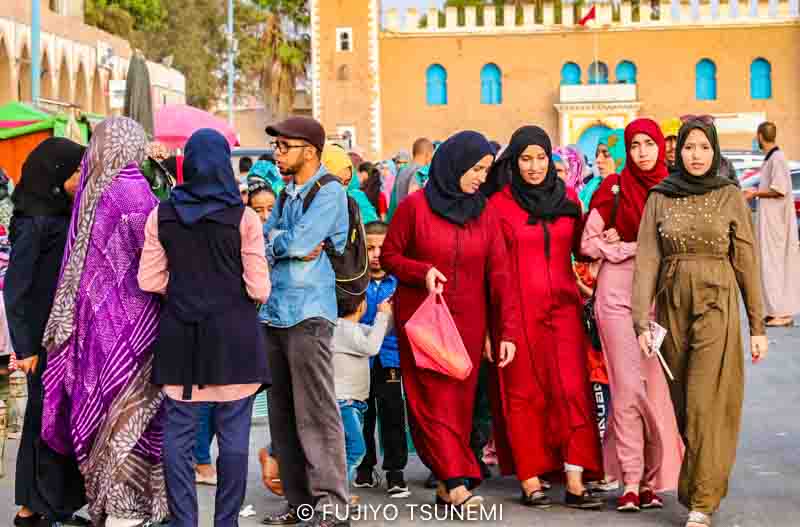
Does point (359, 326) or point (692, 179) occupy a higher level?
point (692, 179)

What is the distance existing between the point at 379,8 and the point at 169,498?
2146 inches

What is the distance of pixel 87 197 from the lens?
5738 mm

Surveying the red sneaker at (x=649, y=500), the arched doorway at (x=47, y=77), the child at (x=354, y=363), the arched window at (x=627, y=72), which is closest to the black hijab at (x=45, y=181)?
the child at (x=354, y=363)

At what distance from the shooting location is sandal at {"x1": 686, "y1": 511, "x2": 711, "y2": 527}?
5996mm

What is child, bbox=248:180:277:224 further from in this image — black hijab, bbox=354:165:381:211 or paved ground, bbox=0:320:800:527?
black hijab, bbox=354:165:381:211

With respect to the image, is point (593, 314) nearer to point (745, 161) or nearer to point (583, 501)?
point (583, 501)

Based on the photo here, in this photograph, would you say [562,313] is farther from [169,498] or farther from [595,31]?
[595,31]

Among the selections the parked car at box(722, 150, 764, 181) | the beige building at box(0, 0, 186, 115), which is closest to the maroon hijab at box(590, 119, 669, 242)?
the beige building at box(0, 0, 186, 115)

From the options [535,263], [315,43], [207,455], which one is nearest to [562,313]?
[535,263]

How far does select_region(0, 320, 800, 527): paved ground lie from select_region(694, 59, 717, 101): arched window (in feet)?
167

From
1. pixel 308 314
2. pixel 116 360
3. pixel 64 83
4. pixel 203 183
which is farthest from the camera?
pixel 64 83

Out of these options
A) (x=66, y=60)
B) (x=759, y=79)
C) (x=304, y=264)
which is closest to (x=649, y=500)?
(x=304, y=264)

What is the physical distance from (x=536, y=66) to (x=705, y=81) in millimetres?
7169

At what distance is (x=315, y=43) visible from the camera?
5778cm
